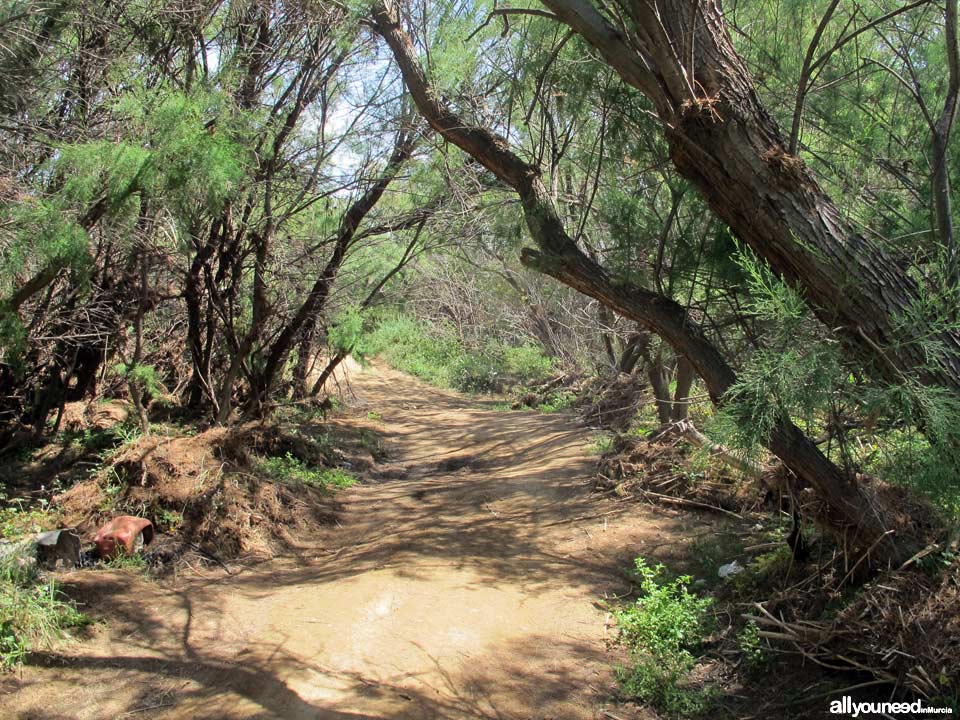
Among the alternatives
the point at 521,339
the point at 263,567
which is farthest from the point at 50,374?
the point at 521,339

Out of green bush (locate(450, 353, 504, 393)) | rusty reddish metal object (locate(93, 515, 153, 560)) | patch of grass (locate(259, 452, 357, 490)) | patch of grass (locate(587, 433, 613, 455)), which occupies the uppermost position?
green bush (locate(450, 353, 504, 393))

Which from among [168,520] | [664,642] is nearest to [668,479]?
[664,642]

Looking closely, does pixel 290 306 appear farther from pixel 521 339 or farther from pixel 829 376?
pixel 521 339

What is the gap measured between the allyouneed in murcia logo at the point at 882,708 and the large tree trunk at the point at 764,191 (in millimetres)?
1444

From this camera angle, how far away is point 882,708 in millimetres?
3592

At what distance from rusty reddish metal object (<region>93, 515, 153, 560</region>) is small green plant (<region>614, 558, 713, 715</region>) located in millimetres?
3746

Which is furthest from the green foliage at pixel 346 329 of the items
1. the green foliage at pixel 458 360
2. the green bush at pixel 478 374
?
the green bush at pixel 478 374

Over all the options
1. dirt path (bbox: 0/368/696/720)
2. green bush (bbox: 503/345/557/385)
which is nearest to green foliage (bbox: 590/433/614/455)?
dirt path (bbox: 0/368/696/720)

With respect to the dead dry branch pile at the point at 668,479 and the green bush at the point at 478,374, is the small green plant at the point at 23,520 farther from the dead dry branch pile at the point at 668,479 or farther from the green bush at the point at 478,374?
the green bush at the point at 478,374

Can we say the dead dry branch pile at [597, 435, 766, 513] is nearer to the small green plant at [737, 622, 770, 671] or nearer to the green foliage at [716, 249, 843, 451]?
the small green plant at [737, 622, 770, 671]

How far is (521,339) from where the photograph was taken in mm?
20203

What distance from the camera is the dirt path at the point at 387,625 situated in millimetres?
4238

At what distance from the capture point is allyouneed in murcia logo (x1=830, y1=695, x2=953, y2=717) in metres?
3.42

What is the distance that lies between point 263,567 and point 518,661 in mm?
2675
